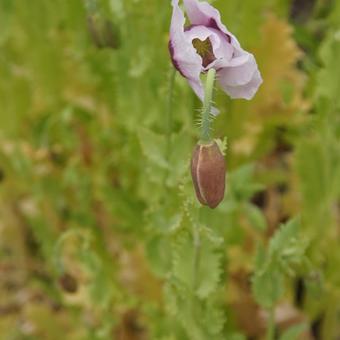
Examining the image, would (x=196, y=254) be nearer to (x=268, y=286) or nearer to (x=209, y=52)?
(x=268, y=286)

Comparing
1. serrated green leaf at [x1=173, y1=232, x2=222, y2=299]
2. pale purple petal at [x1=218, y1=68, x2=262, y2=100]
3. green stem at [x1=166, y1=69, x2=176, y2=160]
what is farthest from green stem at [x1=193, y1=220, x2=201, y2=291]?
pale purple petal at [x1=218, y1=68, x2=262, y2=100]

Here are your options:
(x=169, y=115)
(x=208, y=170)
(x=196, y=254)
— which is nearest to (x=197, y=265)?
(x=196, y=254)

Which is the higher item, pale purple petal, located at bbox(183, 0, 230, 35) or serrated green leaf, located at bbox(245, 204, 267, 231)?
pale purple petal, located at bbox(183, 0, 230, 35)

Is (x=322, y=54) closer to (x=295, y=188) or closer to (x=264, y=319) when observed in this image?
(x=295, y=188)

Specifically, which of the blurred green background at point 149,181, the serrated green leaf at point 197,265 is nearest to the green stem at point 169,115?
the blurred green background at point 149,181

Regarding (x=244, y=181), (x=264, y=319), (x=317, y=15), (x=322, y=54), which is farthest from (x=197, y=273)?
(x=317, y=15)

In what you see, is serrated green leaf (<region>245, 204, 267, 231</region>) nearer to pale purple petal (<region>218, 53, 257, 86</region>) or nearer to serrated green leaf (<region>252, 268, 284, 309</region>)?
serrated green leaf (<region>252, 268, 284, 309</region>)

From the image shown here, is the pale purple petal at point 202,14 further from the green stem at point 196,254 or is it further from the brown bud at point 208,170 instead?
the green stem at point 196,254
